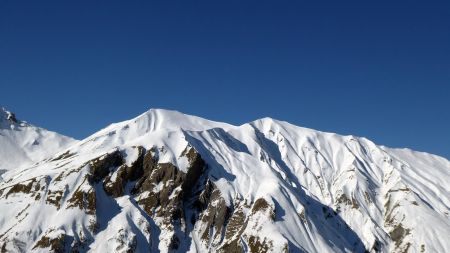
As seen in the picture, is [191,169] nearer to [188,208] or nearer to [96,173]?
[188,208]

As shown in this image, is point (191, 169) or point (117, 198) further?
point (191, 169)

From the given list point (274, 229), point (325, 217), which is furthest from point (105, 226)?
point (325, 217)

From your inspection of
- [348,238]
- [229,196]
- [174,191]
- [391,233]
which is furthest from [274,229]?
[391,233]

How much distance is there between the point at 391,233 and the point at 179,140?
282 ft

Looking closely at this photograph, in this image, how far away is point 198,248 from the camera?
14775 cm

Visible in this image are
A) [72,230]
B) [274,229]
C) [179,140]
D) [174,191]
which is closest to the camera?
[72,230]

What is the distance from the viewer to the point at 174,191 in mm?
158125

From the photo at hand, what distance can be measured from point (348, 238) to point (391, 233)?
22571 millimetres

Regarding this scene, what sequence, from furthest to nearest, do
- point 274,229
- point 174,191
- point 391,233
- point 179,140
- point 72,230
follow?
point 391,233 → point 179,140 → point 174,191 → point 274,229 → point 72,230

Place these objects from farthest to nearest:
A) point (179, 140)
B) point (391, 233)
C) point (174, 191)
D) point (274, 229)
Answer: point (391, 233) → point (179, 140) → point (174, 191) → point (274, 229)

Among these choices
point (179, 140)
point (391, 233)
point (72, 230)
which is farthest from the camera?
point (391, 233)

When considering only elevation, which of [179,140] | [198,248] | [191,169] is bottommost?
[198,248]

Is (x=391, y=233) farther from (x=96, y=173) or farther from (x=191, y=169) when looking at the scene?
(x=96, y=173)

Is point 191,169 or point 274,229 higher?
point 191,169
